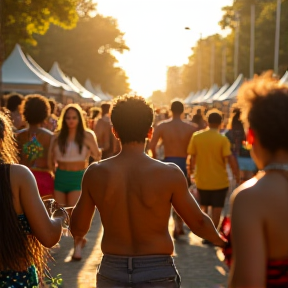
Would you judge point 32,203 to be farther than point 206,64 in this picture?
No

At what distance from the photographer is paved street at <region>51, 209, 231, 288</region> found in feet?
25.0

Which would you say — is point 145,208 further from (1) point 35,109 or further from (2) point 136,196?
(1) point 35,109

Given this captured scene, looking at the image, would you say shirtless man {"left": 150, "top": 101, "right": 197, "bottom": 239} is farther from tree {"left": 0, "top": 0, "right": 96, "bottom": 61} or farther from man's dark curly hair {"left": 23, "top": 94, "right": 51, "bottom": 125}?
tree {"left": 0, "top": 0, "right": 96, "bottom": 61}

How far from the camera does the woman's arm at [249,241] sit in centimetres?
249

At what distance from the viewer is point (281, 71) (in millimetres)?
66500

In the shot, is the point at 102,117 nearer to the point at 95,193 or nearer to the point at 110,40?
the point at 95,193

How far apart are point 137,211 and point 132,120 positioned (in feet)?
1.51

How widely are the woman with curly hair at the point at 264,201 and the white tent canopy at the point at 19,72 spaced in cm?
2282

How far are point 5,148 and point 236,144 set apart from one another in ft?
25.2

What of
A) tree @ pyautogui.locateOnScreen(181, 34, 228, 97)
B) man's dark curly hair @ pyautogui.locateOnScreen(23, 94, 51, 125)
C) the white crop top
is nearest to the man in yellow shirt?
the white crop top

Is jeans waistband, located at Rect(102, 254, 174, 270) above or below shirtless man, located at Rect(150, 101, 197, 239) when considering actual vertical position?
below

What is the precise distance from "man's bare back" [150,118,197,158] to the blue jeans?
667 cm

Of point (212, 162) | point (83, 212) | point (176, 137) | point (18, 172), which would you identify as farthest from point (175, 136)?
point (18, 172)

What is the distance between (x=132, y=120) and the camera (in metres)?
3.96
